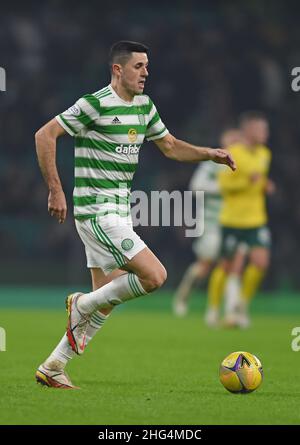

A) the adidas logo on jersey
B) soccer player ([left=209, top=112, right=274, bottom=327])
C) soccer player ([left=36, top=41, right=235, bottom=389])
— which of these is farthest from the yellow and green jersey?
the adidas logo on jersey

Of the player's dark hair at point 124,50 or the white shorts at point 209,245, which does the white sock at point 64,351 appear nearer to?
the player's dark hair at point 124,50

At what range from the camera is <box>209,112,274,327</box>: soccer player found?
13.2 m

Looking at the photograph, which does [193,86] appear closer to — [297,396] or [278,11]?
[278,11]

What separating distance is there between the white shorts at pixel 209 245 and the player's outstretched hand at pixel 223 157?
7702 mm

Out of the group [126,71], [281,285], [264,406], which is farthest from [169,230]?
[264,406]

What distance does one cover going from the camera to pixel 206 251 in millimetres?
15195

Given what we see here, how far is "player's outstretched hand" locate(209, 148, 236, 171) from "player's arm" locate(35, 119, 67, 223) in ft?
3.58

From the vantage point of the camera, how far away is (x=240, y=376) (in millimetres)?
6715

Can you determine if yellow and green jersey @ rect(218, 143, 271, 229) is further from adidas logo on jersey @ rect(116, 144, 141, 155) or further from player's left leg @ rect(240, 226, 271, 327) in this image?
adidas logo on jersey @ rect(116, 144, 141, 155)

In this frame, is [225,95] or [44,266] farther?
[225,95]

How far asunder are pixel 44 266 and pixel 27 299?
1.86 feet

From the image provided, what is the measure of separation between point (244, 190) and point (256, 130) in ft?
2.36

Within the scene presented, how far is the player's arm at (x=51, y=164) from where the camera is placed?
21.7 ft

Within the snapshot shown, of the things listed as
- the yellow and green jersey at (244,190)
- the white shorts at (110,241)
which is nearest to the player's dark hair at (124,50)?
the white shorts at (110,241)
